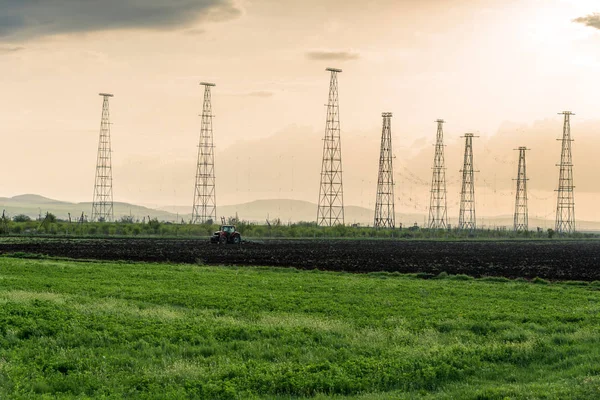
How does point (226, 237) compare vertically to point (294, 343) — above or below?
above

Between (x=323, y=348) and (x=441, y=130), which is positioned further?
(x=441, y=130)

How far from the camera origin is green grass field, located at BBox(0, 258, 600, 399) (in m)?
17.3

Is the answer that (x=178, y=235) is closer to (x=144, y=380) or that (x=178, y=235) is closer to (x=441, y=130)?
(x=441, y=130)

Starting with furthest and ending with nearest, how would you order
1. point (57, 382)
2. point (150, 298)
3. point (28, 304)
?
point (150, 298) < point (28, 304) < point (57, 382)

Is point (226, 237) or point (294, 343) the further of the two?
point (226, 237)

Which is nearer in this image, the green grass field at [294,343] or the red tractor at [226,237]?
the green grass field at [294,343]

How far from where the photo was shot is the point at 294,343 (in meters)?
21.8

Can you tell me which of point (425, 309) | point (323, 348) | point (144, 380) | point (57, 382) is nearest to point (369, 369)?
point (323, 348)

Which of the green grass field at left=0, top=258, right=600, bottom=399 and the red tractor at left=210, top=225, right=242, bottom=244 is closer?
the green grass field at left=0, top=258, right=600, bottom=399

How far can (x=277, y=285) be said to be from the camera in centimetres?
3756

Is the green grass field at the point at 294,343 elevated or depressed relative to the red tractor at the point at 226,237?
depressed

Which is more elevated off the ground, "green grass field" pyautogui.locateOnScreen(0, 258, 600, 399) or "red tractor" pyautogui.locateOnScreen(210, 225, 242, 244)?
"red tractor" pyautogui.locateOnScreen(210, 225, 242, 244)

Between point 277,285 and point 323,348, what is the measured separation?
16700 millimetres

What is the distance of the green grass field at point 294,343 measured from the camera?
683 inches
